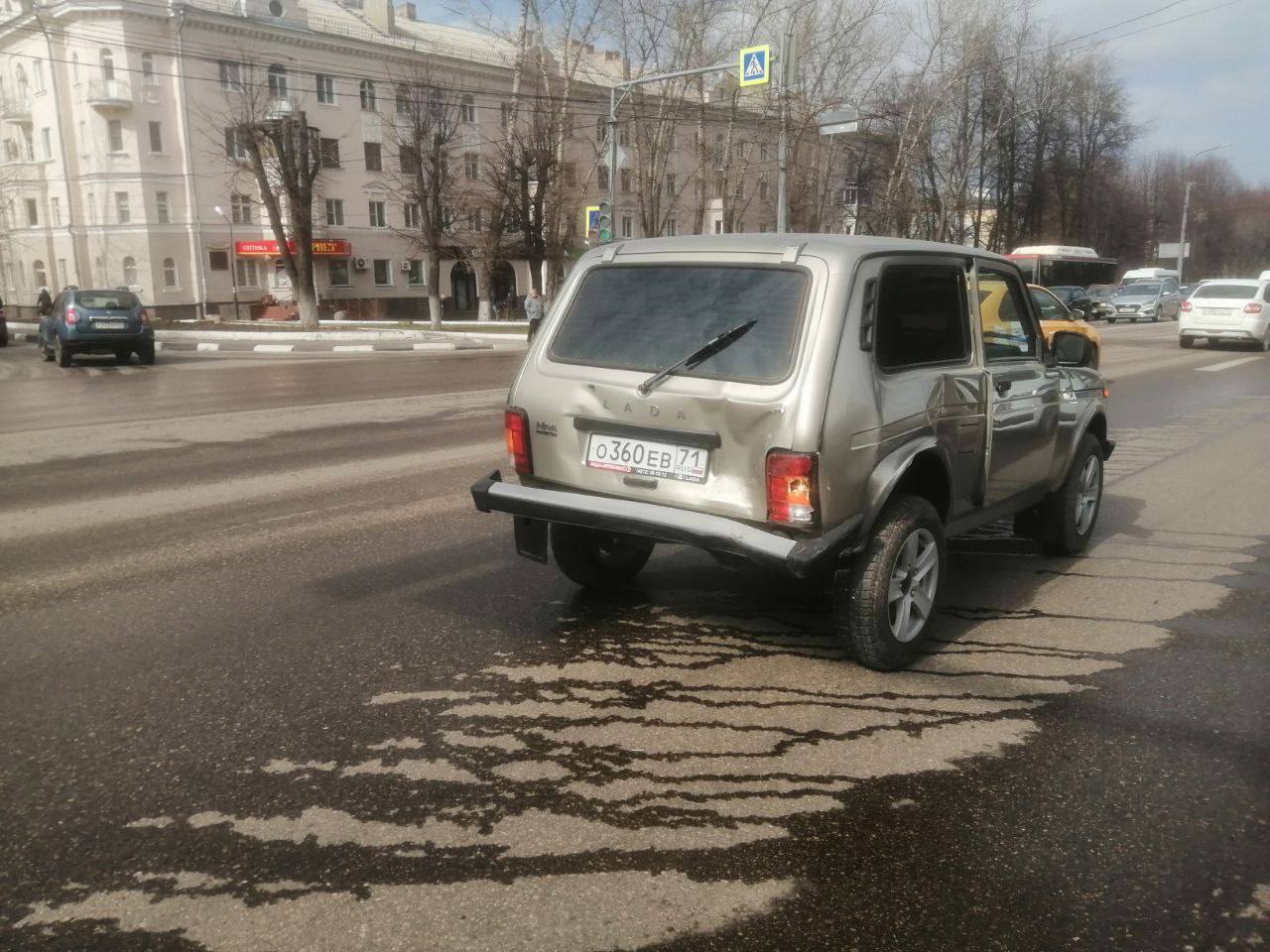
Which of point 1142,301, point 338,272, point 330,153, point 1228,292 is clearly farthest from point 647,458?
point 330,153

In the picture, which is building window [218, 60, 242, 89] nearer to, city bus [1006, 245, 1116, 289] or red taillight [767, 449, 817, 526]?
city bus [1006, 245, 1116, 289]

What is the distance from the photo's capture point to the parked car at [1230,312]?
23781mm

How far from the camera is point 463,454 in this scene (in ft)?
30.7

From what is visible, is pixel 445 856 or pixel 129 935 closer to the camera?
pixel 129 935

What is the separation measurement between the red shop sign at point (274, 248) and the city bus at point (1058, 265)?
31860 mm

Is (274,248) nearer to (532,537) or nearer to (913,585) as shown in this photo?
(532,537)

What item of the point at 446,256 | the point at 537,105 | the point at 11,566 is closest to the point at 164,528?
the point at 11,566

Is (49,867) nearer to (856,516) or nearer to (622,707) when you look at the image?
(622,707)

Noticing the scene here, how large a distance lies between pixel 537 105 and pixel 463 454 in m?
32.3

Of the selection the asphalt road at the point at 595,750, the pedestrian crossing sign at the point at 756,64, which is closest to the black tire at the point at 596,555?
the asphalt road at the point at 595,750

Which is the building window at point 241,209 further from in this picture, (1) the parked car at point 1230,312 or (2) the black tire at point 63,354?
(1) the parked car at point 1230,312

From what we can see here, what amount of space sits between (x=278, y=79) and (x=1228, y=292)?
41.8 meters

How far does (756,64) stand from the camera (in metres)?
21.1

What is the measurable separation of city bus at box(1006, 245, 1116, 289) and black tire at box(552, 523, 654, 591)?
45.9 metres
